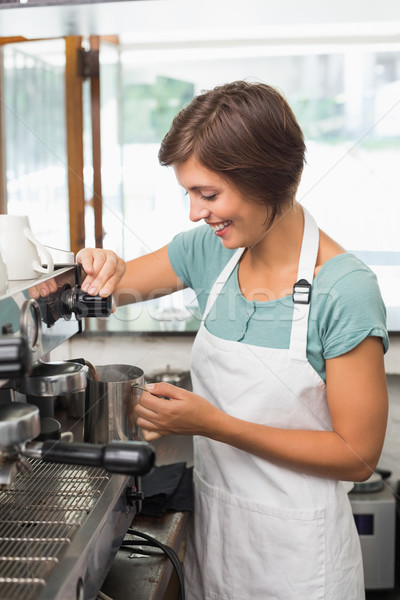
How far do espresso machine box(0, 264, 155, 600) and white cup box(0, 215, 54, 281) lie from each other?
22 mm

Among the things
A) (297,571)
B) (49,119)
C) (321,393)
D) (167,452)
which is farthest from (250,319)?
(49,119)

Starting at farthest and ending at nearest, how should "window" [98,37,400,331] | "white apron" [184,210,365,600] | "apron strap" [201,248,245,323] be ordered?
"window" [98,37,400,331], "apron strap" [201,248,245,323], "white apron" [184,210,365,600]

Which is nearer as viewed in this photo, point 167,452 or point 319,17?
point 319,17

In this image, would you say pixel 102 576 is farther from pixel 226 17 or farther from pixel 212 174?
pixel 226 17

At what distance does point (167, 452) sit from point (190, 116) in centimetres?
79

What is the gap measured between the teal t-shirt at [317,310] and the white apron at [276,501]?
1cm

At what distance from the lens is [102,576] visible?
27.0 inches

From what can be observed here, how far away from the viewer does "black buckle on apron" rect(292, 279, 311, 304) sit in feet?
2.95

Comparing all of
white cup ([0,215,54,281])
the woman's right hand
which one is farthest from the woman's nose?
white cup ([0,215,54,281])

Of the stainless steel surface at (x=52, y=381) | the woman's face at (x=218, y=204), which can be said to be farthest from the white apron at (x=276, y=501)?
the stainless steel surface at (x=52, y=381)

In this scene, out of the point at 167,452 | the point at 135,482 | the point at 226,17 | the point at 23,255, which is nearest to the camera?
the point at 23,255

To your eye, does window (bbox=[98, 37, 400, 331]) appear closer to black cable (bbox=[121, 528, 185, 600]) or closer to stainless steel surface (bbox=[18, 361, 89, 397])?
black cable (bbox=[121, 528, 185, 600])

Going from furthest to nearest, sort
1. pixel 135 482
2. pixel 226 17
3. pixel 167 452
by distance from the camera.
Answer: pixel 167 452 → pixel 226 17 → pixel 135 482

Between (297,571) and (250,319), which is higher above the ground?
(250,319)
